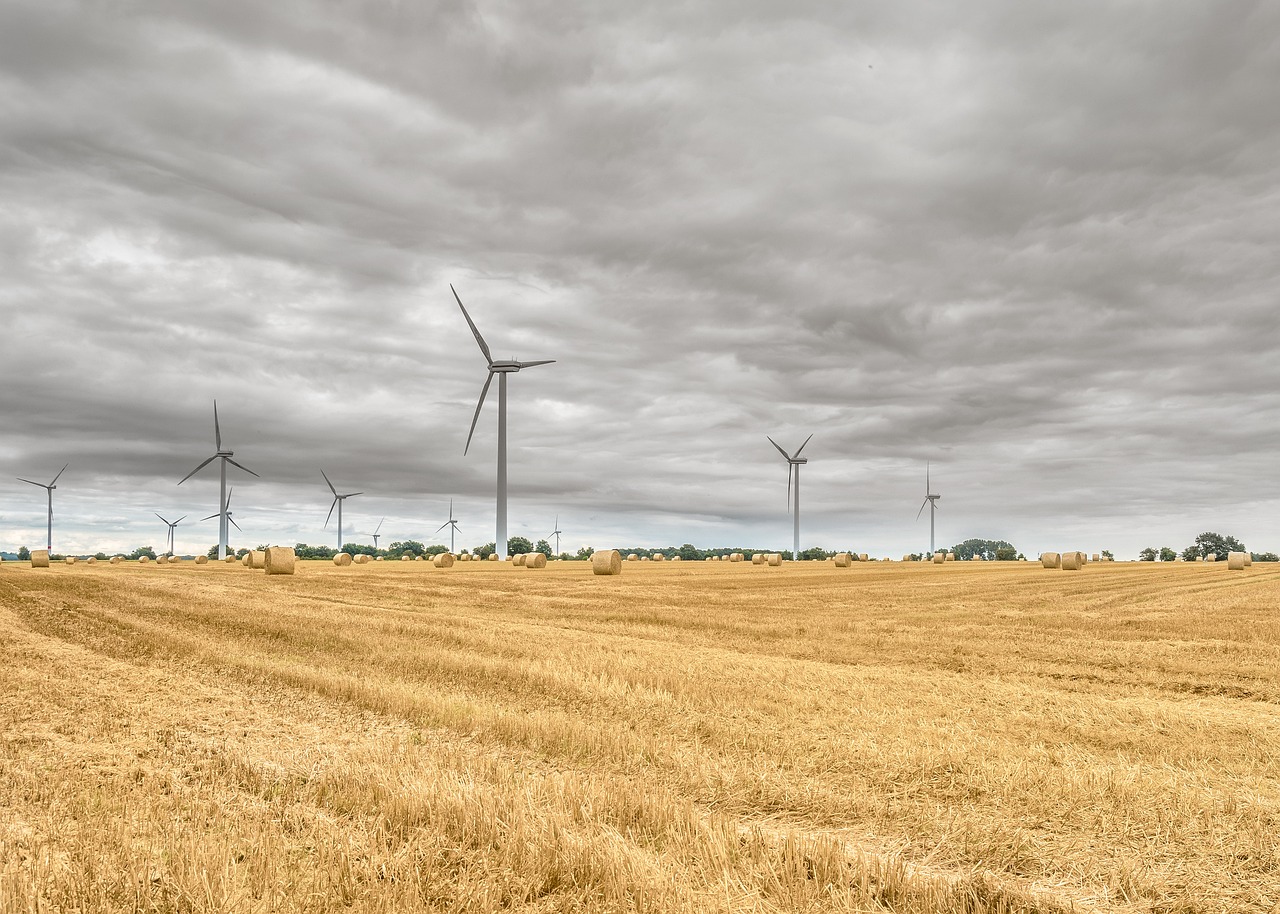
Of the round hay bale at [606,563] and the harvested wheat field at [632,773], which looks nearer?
the harvested wheat field at [632,773]

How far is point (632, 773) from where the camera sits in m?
8.38

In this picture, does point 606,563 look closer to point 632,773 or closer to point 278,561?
point 278,561

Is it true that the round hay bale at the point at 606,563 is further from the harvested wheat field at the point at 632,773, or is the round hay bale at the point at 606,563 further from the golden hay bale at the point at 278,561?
the harvested wheat field at the point at 632,773

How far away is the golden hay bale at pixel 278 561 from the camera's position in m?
52.3

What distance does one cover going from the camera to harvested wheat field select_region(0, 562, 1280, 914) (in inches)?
218

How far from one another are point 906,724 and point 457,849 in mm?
6520

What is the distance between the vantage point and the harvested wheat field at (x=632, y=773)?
5.54 metres

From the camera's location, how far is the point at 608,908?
5.21 m

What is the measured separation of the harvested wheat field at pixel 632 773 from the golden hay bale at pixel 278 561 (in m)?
34.6

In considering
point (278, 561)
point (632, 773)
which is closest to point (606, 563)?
point (278, 561)

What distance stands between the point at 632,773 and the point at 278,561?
1960 inches

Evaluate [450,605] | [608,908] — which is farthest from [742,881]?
[450,605]

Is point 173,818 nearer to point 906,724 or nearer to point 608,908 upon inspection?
point 608,908

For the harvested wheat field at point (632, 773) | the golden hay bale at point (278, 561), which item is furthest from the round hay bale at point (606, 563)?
the harvested wheat field at point (632, 773)
